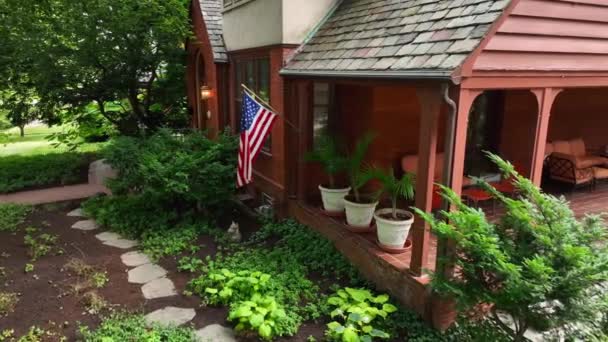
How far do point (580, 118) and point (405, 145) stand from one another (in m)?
4.28

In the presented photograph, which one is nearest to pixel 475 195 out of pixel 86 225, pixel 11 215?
pixel 86 225

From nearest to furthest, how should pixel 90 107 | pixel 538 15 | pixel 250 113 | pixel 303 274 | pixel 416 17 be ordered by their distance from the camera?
pixel 538 15 → pixel 416 17 → pixel 303 274 → pixel 250 113 → pixel 90 107

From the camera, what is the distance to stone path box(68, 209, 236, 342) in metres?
4.30

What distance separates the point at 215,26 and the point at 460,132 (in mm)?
7527

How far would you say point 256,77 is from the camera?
26.8 ft

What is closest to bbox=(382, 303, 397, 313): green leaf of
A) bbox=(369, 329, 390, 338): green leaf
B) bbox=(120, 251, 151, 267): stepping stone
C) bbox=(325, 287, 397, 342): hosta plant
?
bbox=(325, 287, 397, 342): hosta plant

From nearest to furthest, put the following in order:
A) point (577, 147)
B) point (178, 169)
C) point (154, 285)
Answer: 1. point (154, 285)
2. point (178, 169)
3. point (577, 147)

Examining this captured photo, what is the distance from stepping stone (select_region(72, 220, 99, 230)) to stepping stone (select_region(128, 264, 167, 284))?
228 centimetres

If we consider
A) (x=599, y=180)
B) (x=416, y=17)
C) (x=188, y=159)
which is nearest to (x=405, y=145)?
(x=416, y=17)

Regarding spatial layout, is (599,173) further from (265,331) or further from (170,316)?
(170,316)

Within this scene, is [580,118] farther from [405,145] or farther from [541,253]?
[541,253]

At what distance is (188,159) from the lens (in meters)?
7.28

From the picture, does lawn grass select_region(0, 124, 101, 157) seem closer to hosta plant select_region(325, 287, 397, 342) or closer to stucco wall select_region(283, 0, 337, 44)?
stucco wall select_region(283, 0, 337, 44)

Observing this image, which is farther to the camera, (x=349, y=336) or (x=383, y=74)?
(x=383, y=74)
